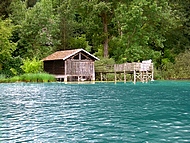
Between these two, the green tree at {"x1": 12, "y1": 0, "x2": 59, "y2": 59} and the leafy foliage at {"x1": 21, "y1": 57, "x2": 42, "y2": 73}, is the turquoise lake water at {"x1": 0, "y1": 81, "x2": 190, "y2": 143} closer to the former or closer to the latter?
the leafy foliage at {"x1": 21, "y1": 57, "x2": 42, "y2": 73}

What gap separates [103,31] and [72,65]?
8653mm

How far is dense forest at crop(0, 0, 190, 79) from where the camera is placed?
120ft

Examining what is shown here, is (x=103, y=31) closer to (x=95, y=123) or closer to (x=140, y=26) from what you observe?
(x=140, y=26)

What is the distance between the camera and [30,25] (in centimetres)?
3716

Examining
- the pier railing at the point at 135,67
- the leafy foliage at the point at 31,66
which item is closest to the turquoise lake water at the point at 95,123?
the pier railing at the point at 135,67

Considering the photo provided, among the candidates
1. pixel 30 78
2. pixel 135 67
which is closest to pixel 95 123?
pixel 135 67

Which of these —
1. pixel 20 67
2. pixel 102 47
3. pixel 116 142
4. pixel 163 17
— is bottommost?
pixel 116 142

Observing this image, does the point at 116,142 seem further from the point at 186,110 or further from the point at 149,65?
the point at 149,65

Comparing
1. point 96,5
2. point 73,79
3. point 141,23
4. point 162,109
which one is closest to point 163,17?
point 141,23

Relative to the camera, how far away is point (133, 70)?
3130cm

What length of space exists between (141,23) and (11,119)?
30.2 meters

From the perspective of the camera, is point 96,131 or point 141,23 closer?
point 96,131

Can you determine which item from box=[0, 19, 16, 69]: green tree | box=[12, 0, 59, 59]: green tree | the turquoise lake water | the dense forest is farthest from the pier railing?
the turquoise lake water

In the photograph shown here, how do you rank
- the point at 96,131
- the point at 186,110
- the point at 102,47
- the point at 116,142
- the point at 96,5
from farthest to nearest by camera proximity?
the point at 102,47 → the point at 96,5 → the point at 186,110 → the point at 96,131 → the point at 116,142
